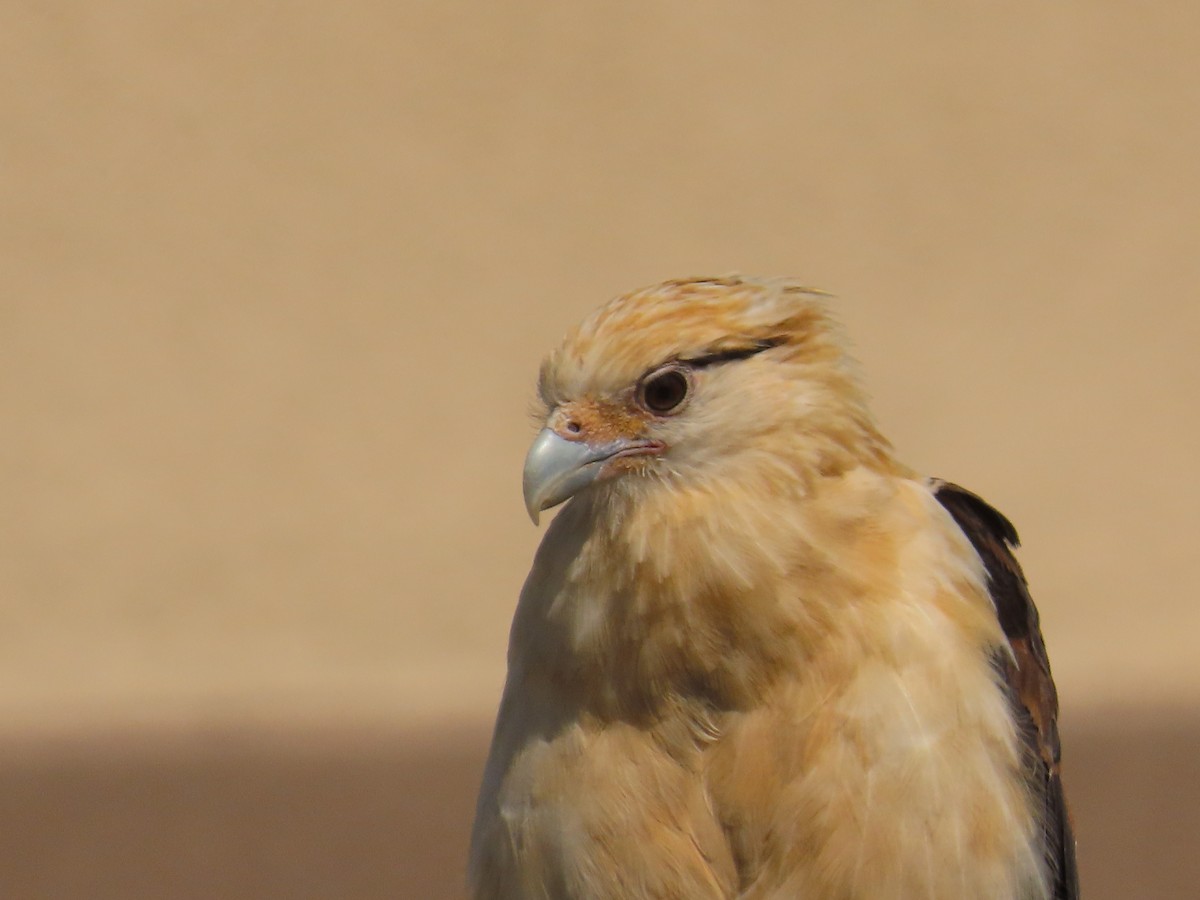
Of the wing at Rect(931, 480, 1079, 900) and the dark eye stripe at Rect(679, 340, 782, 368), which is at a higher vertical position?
the dark eye stripe at Rect(679, 340, 782, 368)

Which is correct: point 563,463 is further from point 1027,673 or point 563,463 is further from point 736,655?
point 1027,673

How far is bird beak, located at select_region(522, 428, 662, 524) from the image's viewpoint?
315 centimetres

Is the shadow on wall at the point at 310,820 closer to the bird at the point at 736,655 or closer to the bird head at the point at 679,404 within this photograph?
the bird at the point at 736,655

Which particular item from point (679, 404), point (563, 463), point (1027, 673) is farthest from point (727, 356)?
point (1027, 673)

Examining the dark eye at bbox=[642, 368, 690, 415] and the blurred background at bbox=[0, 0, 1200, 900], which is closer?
the dark eye at bbox=[642, 368, 690, 415]

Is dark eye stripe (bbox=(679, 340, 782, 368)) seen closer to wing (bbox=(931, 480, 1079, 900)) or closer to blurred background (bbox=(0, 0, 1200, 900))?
wing (bbox=(931, 480, 1079, 900))

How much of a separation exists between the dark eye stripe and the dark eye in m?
0.04

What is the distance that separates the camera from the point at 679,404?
10.4 ft

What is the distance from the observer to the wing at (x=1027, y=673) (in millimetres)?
3428

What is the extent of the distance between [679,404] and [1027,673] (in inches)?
41.5

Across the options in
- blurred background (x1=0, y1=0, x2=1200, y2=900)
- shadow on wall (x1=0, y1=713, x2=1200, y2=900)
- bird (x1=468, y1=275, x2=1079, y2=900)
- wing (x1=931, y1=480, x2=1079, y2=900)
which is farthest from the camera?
blurred background (x1=0, y1=0, x2=1200, y2=900)

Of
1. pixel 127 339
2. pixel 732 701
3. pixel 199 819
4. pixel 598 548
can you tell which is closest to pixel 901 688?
pixel 732 701

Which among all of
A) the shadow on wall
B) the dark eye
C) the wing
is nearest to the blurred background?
the shadow on wall

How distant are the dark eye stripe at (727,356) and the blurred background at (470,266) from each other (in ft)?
15.7
